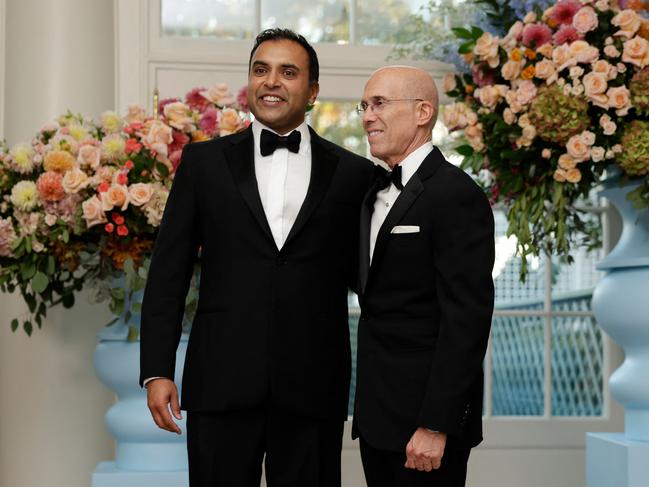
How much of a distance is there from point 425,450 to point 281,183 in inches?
25.2

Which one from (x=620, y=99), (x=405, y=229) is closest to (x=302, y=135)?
(x=405, y=229)

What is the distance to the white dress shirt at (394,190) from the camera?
201 centimetres

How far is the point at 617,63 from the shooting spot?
9.16ft

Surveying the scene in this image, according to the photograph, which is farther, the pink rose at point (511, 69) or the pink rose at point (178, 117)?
the pink rose at point (511, 69)

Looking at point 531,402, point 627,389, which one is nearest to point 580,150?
point 627,389

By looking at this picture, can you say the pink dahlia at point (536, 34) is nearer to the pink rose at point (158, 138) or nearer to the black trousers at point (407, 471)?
the pink rose at point (158, 138)

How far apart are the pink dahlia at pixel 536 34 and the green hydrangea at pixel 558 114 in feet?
0.57

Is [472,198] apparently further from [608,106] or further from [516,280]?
[516,280]

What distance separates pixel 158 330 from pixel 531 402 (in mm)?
1883

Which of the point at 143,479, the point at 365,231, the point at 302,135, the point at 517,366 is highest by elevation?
the point at 302,135

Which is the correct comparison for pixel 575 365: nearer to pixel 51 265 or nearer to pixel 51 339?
pixel 51 339

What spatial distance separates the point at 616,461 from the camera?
2.80 meters

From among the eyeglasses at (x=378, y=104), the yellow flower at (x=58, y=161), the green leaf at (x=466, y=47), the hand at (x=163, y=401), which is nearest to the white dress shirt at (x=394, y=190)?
the eyeglasses at (x=378, y=104)

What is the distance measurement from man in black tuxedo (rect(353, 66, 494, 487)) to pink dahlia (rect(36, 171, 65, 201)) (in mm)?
927
